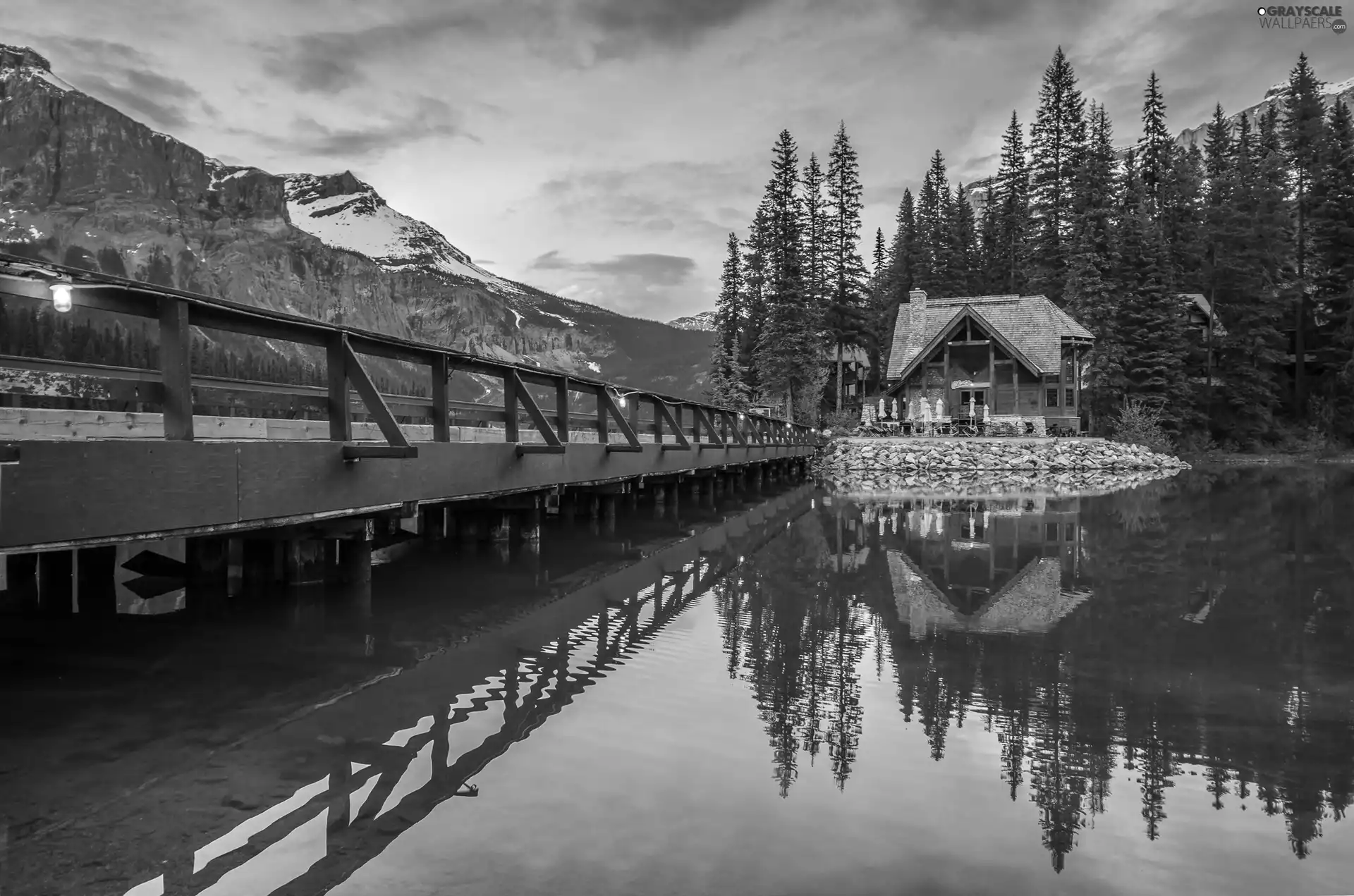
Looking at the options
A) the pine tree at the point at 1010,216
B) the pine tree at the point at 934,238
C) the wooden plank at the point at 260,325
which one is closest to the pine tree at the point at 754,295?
the pine tree at the point at 934,238

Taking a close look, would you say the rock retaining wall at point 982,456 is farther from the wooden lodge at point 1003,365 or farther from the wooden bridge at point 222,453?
the wooden bridge at point 222,453

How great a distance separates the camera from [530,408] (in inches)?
368

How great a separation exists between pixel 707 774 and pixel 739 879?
0.96 m

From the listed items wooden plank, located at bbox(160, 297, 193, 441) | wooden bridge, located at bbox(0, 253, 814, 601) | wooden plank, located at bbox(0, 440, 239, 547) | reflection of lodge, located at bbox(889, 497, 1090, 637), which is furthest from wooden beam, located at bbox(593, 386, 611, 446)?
wooden plank, located at bbox(160, 297, 193, 441)

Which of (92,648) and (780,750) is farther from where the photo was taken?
(92,648)

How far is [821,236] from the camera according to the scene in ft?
203

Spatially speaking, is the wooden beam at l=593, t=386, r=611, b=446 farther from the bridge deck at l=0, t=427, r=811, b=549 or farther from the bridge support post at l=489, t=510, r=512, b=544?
the bridge deck at l=0, t=427, r=811, b=549

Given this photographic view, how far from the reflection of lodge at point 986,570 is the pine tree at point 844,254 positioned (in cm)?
4313

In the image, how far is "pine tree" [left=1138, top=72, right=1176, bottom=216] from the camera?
64500mm

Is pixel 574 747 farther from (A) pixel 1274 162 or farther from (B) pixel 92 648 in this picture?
(A) pixel 1274 162

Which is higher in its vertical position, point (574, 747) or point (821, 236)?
point (821, 236)

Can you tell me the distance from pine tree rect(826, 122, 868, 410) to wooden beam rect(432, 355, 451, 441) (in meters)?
52.7

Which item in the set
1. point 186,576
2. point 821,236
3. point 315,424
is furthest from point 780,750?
point 821,236

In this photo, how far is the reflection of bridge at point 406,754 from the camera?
117 inches
